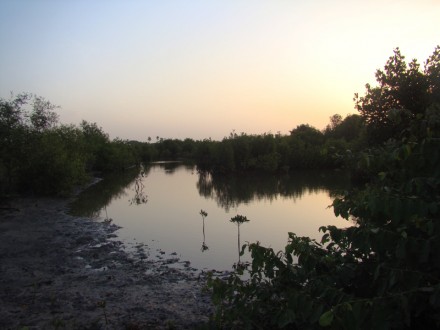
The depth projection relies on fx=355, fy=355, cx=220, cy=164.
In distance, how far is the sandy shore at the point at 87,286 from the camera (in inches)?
231

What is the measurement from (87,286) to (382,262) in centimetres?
650

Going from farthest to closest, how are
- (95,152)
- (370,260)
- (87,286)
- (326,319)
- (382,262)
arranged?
1. (95,152)
2. (87,286)
3. (370,260)
4. (382,262)
5. (326,319)

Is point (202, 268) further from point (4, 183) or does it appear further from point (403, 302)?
point (4, 183)

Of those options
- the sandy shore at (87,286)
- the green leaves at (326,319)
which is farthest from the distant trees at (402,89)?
the green leaves at (326,319)

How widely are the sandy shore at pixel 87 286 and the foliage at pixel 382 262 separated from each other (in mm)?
2770

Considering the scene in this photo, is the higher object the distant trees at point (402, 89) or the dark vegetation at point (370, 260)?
the distant trees at point (402, 89)

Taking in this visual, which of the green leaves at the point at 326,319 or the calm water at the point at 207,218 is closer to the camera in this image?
the green leaves at the point at 326,319

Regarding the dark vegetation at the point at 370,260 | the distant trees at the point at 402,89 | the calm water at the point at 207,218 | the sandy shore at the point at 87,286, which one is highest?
the distant trees at the point at 402,89

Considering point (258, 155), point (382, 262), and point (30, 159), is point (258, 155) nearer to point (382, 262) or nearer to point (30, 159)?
point (30, 159)

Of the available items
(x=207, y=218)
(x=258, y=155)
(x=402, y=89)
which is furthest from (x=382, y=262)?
(x=258, y=155)

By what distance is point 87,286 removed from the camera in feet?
25.0

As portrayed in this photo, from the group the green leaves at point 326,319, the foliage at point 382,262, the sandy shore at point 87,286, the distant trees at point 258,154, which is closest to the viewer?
the green leaves at point 326,319

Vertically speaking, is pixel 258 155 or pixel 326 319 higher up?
pixel 258 155

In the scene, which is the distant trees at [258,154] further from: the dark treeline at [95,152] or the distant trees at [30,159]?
the distant trees at [30,159]
